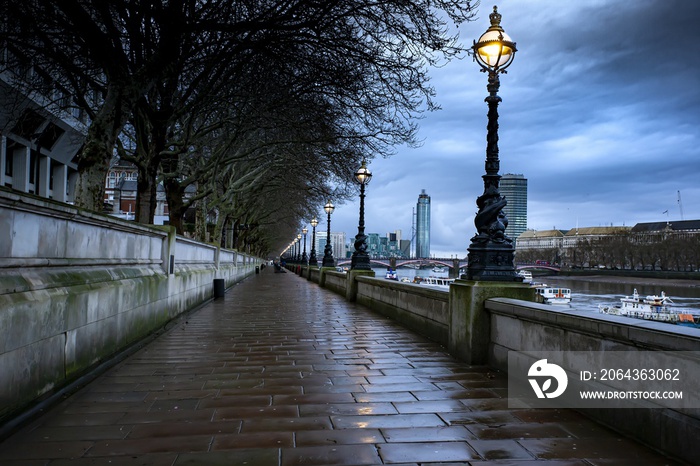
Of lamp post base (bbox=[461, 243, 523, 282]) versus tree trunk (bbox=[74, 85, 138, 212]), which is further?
tree trunk (bbox=[74, 85, 138, 212])

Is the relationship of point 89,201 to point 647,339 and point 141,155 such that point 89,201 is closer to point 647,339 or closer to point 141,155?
point 141,155

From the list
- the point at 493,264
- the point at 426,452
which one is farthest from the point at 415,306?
the point at 426,452

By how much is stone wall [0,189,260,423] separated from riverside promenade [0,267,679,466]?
369 mm

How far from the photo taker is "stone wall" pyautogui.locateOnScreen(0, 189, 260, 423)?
4.50 meters

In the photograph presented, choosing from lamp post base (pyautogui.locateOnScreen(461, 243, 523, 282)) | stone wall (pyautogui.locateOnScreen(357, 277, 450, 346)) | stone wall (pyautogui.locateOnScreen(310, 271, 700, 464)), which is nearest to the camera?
stone wall (pyautogui.locateOnScreen(310, 271, 700, 464))

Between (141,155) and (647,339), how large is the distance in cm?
1564

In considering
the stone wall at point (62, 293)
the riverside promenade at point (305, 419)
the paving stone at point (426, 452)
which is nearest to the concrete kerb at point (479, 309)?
the riverside promenade at point (305, 419)

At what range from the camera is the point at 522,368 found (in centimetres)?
578

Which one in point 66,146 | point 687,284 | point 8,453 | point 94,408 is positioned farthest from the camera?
point 687,284

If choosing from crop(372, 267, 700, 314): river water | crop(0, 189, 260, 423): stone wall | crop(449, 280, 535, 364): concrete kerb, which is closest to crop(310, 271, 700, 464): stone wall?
crop(449, 280, 535, 364): concrete kerb

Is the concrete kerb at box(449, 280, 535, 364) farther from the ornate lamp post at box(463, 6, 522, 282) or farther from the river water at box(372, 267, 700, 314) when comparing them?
the river water at box(372, 267, 700, 314)

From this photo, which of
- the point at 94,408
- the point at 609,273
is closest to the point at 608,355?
the point at 94,408

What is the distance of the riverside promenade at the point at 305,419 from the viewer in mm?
3730

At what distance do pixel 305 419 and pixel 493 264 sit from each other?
3754mm
